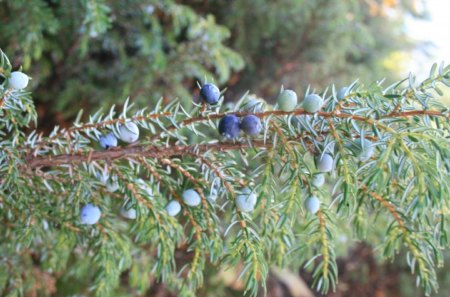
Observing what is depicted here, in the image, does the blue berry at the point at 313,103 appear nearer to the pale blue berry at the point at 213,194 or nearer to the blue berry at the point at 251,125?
the blue berry at the point at 251,125

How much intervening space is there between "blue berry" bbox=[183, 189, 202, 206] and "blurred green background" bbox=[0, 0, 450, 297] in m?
0.40

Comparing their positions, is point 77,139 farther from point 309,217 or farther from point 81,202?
point 309,217

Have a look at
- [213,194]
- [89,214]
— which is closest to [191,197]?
[213,194]

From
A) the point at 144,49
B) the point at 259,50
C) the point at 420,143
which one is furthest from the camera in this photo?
the point at 259,50

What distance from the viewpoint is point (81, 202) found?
639 millimetres

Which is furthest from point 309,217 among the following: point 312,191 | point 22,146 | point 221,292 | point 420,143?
point 221,292

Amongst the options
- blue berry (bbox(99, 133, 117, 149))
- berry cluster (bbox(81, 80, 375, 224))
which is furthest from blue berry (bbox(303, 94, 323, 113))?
blue berry (bbox(99, 133, 117, 149))

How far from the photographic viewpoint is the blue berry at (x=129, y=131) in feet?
1.81

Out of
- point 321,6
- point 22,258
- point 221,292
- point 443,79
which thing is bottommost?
point 221,292

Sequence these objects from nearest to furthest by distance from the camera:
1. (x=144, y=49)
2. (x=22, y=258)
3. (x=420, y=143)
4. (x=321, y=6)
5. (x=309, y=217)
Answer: (x=420, y=143), (x=309, y=217), (x=22, y=258), (x=144, y=49), (x=321, y=6)

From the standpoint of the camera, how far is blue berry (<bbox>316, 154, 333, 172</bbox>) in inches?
19.2

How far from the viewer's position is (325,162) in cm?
49

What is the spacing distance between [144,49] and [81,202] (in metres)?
0.66

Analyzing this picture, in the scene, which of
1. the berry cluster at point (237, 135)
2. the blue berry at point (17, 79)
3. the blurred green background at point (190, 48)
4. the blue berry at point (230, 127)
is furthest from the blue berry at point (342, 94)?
the blurred green background at point (190, 48)
